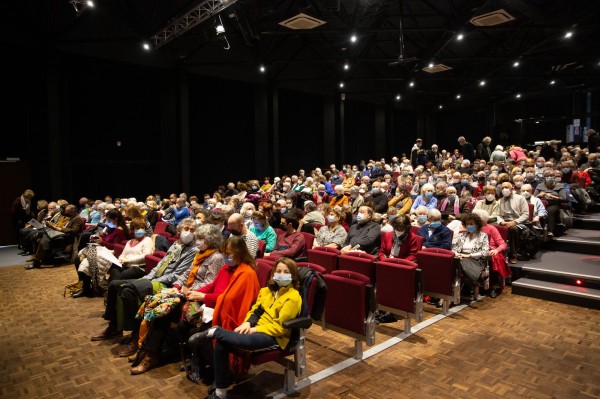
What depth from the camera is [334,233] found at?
5145 millimetres

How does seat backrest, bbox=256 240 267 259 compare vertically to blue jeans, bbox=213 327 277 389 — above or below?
above

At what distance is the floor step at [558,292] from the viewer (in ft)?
14.6

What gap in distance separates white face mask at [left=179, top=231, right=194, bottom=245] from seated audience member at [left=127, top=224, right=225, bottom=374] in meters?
0.26

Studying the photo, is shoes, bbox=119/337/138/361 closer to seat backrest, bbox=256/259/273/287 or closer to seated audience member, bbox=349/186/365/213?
seat backrest, bbox=256/259/273/287

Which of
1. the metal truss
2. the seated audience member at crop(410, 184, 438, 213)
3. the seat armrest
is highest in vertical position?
the metal truss

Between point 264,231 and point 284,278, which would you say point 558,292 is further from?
point 284,278

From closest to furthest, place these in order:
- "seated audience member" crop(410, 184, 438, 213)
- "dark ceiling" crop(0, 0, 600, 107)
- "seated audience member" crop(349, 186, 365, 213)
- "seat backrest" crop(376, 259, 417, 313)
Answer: "seat backrest" crop(376, 259, 417, 313) → "seated audience member" crop(410, 184, 438, 213) → "seated audience member" crop(349, 186, 365, 213) → "dark ceiling" crop(0, 0, 600, 107)

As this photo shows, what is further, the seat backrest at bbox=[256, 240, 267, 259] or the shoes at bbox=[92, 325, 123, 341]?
the seat backrest at bbox=[256, 240, 267, 259]

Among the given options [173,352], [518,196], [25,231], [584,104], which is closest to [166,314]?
Result: [173,352]

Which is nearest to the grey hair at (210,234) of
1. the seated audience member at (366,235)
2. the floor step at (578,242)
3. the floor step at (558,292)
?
the seated audience member at (366,235)


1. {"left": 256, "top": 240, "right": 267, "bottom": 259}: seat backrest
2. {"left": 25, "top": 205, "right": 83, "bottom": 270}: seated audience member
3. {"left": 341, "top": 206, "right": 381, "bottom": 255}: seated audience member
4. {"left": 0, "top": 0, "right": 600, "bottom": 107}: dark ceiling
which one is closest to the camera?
{"left": 256, "top": 240, "right": 267, "bottom": 259}: seat backrest

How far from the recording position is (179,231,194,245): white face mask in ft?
12.3

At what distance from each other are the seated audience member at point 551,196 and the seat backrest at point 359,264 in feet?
11.6

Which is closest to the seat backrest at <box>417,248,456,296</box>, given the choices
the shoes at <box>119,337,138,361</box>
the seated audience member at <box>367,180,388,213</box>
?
the shoes at <box>119,337,138,361</box>
